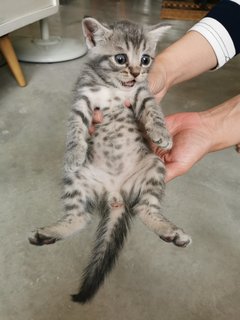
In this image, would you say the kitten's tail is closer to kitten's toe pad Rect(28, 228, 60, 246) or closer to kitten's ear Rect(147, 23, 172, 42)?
kitten's toe pad Rect(28, 228, 60, 246)

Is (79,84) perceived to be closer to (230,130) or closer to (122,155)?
(122,155)

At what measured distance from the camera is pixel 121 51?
118 centimetres

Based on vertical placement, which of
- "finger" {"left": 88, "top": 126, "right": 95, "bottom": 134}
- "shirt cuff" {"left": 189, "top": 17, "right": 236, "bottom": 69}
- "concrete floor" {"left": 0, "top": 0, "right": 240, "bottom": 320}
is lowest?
"concrete floor" {"left": 0, "top": 0, "right": 240, "bottom": 320}

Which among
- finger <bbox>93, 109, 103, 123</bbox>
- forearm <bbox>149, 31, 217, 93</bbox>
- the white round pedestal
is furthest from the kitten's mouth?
the white round pedestal

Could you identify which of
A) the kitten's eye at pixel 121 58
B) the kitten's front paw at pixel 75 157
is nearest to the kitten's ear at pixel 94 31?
the kitten's eye at pixel 121 58

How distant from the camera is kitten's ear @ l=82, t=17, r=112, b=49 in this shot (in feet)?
3.90

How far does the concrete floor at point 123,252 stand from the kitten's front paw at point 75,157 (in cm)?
37

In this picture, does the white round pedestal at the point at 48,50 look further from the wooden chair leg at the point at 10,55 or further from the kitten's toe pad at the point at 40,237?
the kitten's toe pad at the point at 40,237

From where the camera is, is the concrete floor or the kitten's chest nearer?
the concrete floor

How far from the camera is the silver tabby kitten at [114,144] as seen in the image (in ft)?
3.67

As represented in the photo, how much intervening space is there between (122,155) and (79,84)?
334mm

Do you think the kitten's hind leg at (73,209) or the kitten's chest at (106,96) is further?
the kitten's chest at (106,96)

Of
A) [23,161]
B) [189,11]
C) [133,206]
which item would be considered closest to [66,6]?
[189,11]

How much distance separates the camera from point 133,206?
1.16 meters
